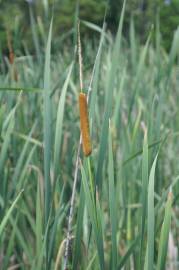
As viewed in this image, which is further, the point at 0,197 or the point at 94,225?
the point at 0,197

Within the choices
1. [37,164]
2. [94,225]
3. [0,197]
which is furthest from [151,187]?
[37,164]

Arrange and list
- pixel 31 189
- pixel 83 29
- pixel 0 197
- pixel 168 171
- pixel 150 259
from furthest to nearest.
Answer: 1. pixel 83 29
2. pixel 168 171
3. pixel 31 189
4. pixel 0 197
5. pixel 150 259

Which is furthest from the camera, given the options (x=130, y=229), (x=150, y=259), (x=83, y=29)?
(x=83, y=29)

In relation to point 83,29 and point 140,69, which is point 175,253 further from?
point 83,29

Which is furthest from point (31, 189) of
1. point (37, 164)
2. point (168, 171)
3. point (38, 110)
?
point (168, 171)

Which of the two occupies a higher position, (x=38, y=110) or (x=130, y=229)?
(x=38, y=110)

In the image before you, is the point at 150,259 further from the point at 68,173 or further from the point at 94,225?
the point at 68,173

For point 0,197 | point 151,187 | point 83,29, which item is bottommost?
point 83,29
